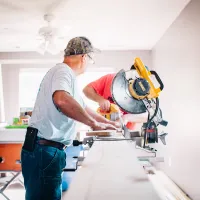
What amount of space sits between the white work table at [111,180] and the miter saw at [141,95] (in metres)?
0.16

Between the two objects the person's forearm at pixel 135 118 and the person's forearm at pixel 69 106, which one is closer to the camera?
the person's forearm at pixel 69 106

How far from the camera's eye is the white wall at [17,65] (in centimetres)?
509

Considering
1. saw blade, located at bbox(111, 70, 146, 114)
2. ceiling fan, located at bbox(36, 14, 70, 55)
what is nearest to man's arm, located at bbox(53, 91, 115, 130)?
saw blade, located at bbox(111, 70, 146, 114)

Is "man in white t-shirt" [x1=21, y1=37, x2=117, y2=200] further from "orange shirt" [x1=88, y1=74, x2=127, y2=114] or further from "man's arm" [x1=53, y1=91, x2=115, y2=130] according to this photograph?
"orange shirt" [x1=88, y1=74, x2=127, y2=114]

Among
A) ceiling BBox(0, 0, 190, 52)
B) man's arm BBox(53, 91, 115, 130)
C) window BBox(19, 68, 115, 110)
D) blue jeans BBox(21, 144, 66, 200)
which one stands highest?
ceiling BBox(0, 0, 190, 52)

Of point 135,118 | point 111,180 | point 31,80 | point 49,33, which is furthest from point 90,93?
point 31,80

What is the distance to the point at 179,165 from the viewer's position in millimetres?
3393

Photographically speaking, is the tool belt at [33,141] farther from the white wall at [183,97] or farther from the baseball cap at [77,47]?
the white wall at [183,97]

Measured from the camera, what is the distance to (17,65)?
5320 millimetres

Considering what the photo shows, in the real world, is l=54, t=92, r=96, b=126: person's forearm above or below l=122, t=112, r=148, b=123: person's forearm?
above

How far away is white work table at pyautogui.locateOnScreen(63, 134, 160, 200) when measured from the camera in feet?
2.26

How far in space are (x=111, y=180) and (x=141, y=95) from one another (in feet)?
1.55

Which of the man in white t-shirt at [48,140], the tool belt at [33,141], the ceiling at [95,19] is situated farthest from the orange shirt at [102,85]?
the tool belt at [33,141]

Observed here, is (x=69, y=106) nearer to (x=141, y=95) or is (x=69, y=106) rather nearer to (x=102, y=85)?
(x=141, y=95)
